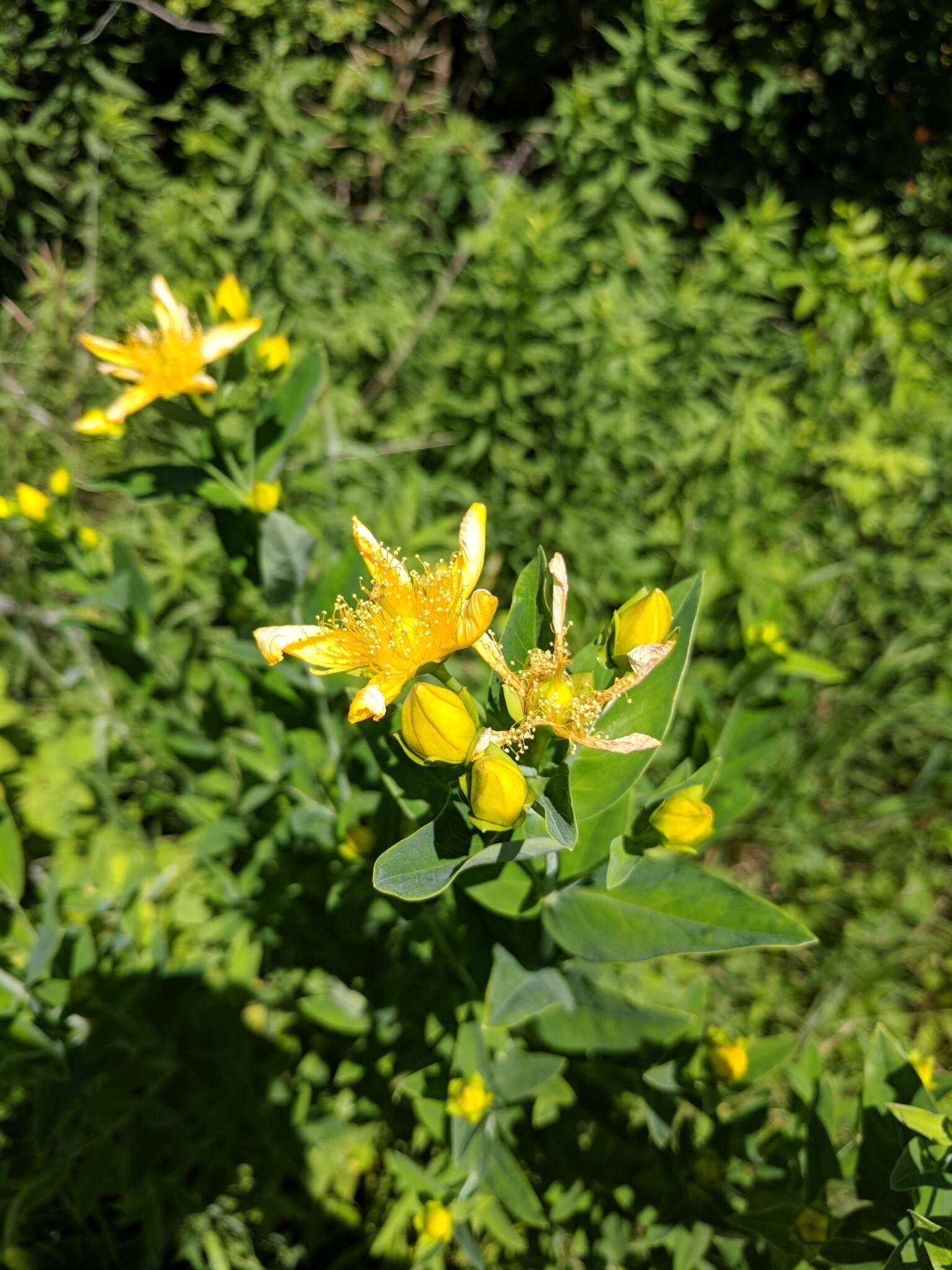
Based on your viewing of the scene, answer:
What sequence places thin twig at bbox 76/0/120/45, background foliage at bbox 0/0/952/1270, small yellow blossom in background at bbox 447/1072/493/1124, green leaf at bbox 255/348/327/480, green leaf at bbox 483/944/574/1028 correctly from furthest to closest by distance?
thin twig at bbox 76/0/120/45
background foliage at bbox 0/0/952/1270
green leaf at bbox 255/348/327/480
small yellow blossom in background at bbox 447/1072/493/1124
green leaf at bbox 483/944/574/1028

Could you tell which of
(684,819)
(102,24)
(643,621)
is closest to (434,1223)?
(684,819)

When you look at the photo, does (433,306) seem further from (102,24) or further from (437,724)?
(437,724)

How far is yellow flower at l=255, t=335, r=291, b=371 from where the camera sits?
1.40 metres

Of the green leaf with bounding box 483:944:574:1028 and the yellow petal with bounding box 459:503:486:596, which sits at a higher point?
the yellow petal with bounding box 459:503:486:596

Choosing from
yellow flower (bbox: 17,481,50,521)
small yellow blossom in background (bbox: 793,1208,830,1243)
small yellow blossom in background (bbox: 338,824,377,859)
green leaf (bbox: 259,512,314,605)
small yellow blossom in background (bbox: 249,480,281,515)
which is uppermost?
small yellow blossom in background (bbox: 249,480,281,515)

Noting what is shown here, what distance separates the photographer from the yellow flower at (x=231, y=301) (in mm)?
1391

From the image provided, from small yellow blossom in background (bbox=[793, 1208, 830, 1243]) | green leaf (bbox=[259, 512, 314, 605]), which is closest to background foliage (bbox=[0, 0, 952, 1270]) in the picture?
green leaf (bbox=[259, 512, 314, 605])

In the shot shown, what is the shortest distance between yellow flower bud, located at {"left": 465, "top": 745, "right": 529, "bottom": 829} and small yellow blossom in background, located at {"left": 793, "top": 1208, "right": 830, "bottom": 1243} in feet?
2.72

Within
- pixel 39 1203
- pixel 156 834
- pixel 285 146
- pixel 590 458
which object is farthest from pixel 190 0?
pixel 39 1203

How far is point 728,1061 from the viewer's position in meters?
1.27

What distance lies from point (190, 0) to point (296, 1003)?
2.96 metres

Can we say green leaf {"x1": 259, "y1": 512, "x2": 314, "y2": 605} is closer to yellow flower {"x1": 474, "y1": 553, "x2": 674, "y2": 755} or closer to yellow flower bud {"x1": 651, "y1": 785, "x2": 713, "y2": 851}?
yellow flower {"x1": 474, "y1": 553, "x2": 674, "y2": 755}

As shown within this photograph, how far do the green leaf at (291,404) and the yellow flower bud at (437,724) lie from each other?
72cm

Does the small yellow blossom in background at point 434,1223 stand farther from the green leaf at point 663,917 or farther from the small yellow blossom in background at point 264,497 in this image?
the small yellow blossom in background at point 264,497
